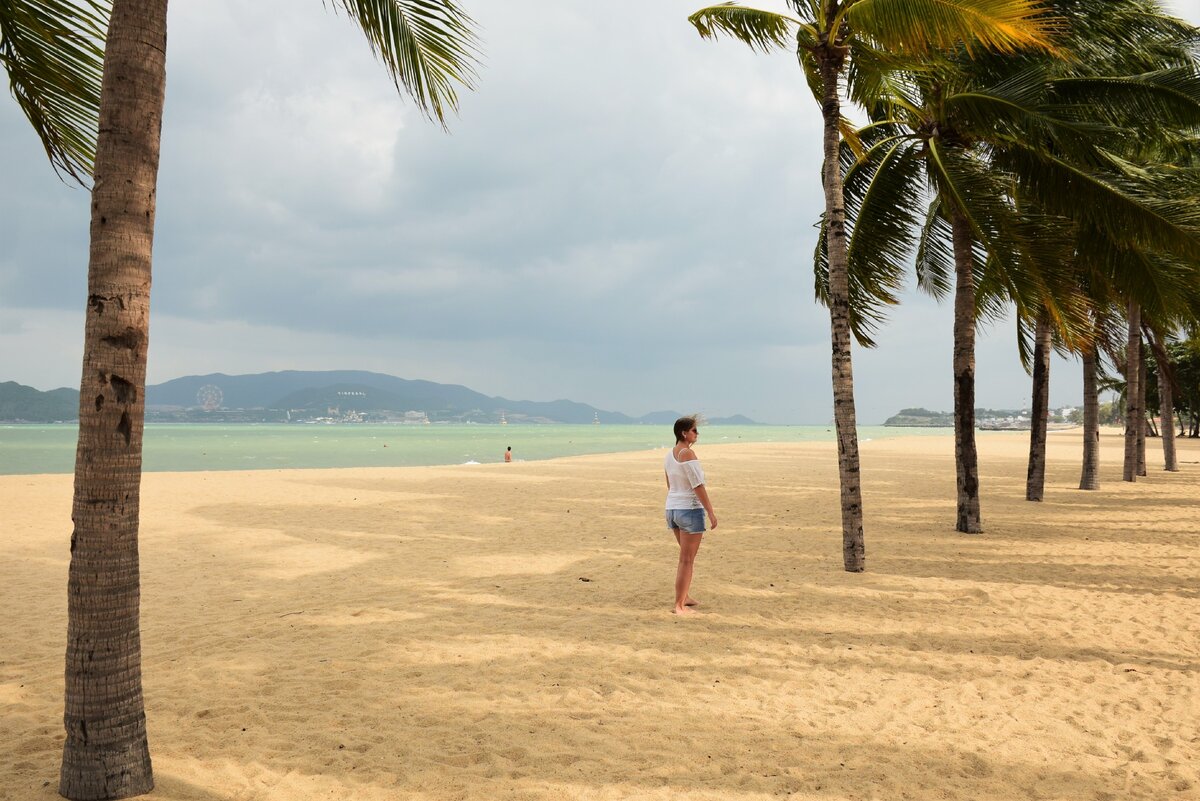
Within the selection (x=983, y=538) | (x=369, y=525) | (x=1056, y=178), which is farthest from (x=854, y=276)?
(x=369, y=525)

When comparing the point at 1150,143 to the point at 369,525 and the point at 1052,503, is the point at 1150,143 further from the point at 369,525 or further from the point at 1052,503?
the point at 369,525

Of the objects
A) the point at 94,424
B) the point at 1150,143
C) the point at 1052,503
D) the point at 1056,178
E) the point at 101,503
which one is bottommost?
the point at 1052,503

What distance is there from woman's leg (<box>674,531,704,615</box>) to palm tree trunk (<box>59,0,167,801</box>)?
172 inches

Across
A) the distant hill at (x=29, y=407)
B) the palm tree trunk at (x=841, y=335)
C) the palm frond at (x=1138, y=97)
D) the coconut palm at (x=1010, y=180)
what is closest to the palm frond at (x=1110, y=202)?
the coconut palm at (x=1010, y=180)

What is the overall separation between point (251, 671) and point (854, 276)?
10.3m

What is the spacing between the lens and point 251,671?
528 cm

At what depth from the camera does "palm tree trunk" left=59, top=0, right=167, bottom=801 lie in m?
2.93

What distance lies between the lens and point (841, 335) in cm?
895

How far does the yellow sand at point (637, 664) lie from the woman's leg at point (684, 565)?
0.71 feet

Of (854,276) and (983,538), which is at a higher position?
(854,276)

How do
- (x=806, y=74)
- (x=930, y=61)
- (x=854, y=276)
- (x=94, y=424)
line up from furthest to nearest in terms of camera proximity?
(x=854, y=276) < (x=806, y=74) < (x=930, y=61) < (x=94, y=424)

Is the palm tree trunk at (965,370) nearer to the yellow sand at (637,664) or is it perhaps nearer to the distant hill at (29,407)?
the yellow sand at (637,664)

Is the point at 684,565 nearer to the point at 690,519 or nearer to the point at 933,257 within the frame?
the point at 690,519

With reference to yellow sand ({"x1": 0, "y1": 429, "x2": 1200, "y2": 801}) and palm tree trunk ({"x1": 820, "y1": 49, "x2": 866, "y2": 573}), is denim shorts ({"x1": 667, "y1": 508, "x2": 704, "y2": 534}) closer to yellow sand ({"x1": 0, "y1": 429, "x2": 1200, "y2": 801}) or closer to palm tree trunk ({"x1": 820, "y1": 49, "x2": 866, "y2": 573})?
yellow sand ({"x1": 0, "y1": 429, "x2": 1200, "y2": 801})
